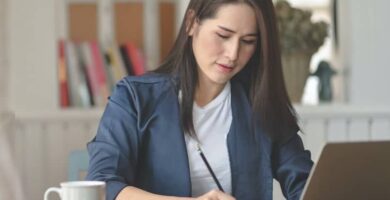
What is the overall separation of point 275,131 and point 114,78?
144 centimetres

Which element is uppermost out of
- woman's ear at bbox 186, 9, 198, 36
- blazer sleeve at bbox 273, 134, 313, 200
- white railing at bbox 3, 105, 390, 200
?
woman's ear at bbox 186, 9, 198, 36

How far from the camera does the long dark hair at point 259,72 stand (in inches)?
63.2

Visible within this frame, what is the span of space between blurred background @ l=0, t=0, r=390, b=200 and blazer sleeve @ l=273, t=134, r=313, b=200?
1.18 m

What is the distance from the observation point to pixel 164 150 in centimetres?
160

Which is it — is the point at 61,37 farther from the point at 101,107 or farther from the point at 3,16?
the point at 3,16

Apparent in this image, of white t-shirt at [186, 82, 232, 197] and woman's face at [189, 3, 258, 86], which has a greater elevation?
woman's face at [189, 3, 258, 86]

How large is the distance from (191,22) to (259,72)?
21 cm

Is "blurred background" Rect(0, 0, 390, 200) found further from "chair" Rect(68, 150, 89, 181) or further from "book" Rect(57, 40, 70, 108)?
"chair" Rect(68, 150, 89, 181)

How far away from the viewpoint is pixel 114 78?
3.04 metres

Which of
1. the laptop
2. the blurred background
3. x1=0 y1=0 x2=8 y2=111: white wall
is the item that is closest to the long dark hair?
the laptop

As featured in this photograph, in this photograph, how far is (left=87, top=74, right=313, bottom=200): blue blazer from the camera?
151cm

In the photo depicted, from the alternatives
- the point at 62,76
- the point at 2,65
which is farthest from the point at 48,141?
the point at 2,65

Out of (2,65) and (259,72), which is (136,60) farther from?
(259,72)

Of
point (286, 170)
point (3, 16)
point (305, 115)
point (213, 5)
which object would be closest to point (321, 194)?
point (286, 170)
